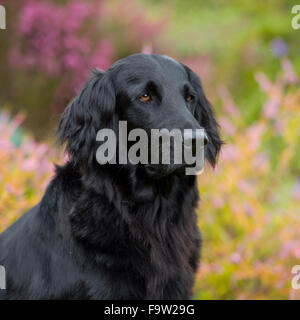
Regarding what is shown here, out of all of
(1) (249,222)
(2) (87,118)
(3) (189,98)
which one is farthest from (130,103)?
(1) (249,222)

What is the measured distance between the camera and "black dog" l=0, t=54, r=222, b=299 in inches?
100

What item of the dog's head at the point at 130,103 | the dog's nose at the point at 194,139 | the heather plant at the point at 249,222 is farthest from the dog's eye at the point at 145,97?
the heather plant at the point at 249,222

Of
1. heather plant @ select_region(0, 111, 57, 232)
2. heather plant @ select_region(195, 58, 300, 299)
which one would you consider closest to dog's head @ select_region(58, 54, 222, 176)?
heather plant @ select_region(0, 111, 57, 232)

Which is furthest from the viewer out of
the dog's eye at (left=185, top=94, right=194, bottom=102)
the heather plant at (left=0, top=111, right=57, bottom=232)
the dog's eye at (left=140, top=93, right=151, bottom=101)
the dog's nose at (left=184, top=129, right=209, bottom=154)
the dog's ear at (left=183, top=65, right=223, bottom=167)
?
the heather plant at (left=0, top=111, right=57, bottom=232)

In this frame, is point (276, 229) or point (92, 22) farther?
point (92, 22)

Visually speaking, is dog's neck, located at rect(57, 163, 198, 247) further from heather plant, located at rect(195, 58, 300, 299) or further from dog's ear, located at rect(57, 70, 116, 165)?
heather plant, located at rect(195, 58, 300, 299)

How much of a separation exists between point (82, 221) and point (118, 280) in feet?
1.15

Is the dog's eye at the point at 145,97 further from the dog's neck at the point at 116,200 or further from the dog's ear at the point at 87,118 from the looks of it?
the dog's neck at the point at 116,200

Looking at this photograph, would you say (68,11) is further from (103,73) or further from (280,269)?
(280,269)

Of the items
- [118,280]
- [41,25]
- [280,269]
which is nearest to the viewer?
[118,280]

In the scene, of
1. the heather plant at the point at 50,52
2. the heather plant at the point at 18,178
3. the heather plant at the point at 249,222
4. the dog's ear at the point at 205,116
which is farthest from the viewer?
the heather plant at the point at 50,52

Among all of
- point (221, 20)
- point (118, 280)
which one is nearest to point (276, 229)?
point (118, 280)

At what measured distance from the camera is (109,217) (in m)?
2.62

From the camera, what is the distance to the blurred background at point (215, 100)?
3889mm
